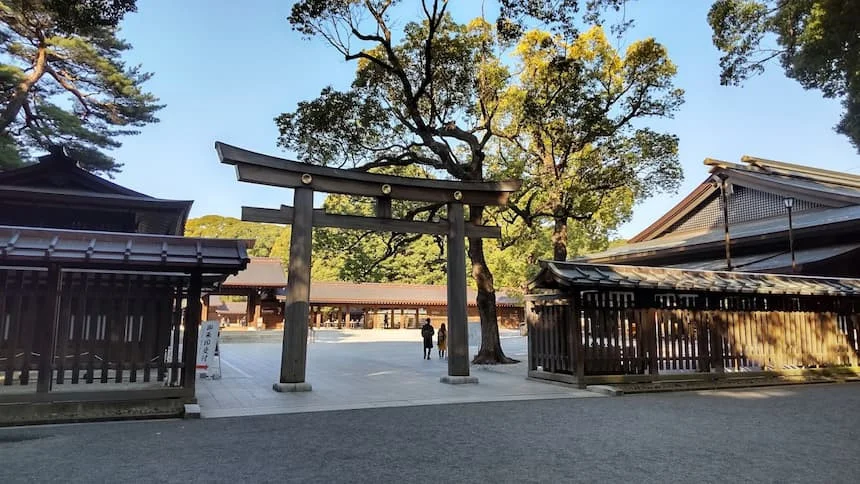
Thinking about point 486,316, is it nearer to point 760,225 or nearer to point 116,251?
point 760,225

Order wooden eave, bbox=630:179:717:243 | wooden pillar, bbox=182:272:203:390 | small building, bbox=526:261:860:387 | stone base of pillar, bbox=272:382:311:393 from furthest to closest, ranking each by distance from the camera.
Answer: wooden eave, bbox=630:179:717:243 < small building, bbox=526:261:860:387 < stone base of pillar, bbox=272:382:311:393 < wooden pillar, bbox=182:272:203:390

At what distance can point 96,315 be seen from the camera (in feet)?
23.8

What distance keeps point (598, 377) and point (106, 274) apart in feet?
28.6

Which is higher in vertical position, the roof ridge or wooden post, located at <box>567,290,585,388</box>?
the roof ridge

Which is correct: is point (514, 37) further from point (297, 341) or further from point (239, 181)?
point (297, 341)

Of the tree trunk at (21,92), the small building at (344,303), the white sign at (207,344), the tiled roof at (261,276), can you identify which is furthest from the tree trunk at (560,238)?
the small building at (344,303)

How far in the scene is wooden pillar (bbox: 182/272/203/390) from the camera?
750cm

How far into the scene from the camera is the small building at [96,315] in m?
6.83

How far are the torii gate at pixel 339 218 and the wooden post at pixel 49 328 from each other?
328cm

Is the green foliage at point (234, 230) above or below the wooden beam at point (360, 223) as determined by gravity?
above

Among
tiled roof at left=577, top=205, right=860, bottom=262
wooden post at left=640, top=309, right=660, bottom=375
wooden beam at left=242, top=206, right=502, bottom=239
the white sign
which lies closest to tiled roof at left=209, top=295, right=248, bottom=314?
tiled roof at left=577, top=205, right=860, bottom=262

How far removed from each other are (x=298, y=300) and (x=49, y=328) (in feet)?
12.5

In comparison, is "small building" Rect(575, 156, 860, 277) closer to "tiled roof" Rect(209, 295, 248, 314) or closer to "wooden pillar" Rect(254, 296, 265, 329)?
"wooden pillar" Rect(254, 296, 265, 329)

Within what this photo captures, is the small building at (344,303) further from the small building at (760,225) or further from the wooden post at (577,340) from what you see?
the wooden post at (577,340)
